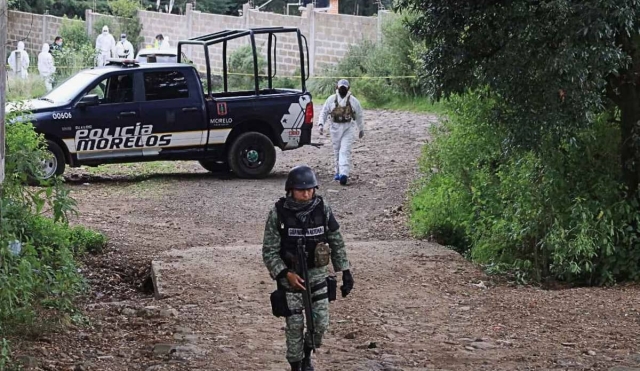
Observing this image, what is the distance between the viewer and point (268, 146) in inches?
704

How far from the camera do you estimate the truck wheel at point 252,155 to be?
17.6 m

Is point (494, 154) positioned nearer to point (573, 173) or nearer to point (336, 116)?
point (573, 173)

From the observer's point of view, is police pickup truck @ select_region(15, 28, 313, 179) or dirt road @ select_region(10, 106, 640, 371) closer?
dirt road @ select_region(10, 106, 640, 371)

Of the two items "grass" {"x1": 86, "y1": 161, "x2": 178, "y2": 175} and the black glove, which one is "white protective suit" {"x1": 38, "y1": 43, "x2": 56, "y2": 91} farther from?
the black glove

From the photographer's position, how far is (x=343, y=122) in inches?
674

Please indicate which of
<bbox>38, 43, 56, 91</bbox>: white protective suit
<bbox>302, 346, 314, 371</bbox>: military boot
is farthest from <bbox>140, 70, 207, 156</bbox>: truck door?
<bbox>38, 43, 56, 91</bbox>: white protective suit

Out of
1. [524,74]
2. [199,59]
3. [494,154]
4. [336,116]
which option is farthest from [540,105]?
[199,59]

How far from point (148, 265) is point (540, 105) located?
4.41 m

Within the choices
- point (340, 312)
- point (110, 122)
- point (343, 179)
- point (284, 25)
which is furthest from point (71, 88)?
point (284, 25)

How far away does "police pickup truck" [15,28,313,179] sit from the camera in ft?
53.3

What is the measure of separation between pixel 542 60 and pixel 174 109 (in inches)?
338

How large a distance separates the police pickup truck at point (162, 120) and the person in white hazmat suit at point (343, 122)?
0.93 metres

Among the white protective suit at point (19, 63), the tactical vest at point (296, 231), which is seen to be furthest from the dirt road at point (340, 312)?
the white protective suit at point (19, 63)

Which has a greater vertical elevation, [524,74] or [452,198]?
[524,74]
